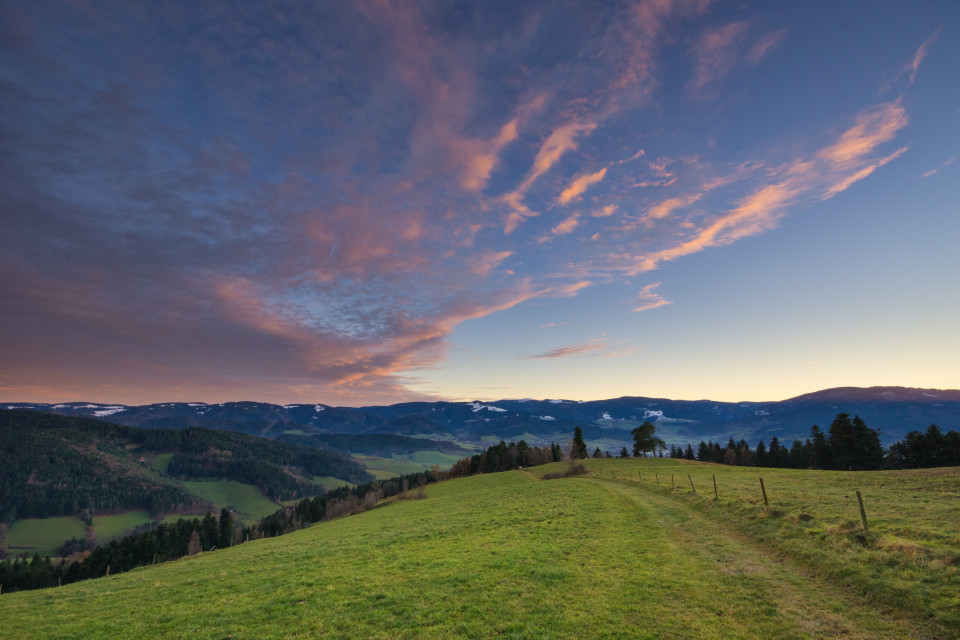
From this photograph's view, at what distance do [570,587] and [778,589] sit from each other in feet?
26.3

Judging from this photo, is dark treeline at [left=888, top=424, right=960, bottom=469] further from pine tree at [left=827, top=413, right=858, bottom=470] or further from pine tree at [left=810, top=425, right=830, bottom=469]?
pine tree at [left=810, top=425, right=830, bottom=469]

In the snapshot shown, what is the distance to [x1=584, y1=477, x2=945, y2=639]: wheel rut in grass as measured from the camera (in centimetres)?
1149

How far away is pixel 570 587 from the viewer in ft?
54.1

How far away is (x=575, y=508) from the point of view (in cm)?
3522

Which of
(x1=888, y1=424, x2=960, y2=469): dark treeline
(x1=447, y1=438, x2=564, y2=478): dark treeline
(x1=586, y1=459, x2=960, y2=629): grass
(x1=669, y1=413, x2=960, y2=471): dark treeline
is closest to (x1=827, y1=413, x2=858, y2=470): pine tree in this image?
(x1=669, y1=413, x2=960, y2=471): dark treeline

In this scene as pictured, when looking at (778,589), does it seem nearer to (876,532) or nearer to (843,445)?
(876,532)

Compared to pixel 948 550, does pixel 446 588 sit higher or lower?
lower

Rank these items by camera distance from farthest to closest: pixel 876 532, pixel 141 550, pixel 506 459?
pixel 506 459
pixel 141 550
pixel 876 532

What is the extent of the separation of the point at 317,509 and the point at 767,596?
146961 millimetres

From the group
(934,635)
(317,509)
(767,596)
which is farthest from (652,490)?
(317,509)

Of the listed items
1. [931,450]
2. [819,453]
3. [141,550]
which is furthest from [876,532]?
[141,550]

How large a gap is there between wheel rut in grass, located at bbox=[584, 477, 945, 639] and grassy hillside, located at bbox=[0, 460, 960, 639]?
0.07 metres

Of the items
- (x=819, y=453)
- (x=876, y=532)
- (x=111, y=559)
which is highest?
(x=876, y=532)

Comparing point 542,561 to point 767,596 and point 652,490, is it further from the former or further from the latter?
point 652,490
